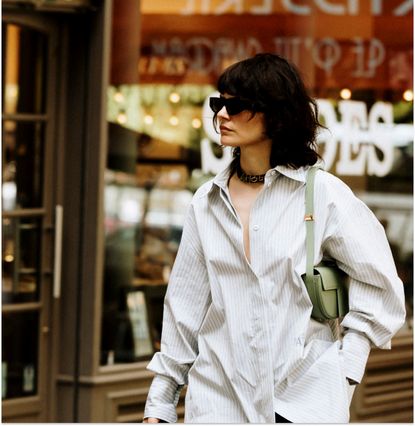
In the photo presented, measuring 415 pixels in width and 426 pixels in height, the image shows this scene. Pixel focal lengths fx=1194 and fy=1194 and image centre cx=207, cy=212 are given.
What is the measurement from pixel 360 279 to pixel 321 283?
16 centimetres

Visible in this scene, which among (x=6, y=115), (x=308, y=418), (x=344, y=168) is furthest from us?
(x=344, y=168)

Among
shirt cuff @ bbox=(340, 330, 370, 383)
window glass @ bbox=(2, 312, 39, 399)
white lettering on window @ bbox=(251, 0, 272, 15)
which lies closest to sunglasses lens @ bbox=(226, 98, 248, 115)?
shirt cuff @ bbox=(340, 330, 370, 383)

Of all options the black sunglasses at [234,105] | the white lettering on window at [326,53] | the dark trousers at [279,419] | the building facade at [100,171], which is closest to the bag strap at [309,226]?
the black sunglasses at [234,105]

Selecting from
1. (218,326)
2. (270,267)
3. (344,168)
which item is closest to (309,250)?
(270,267)

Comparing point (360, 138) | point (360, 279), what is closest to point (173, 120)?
point (360, 138)

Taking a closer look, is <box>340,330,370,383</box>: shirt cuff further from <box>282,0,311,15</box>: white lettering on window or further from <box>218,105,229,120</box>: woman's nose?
<box>282,0,311,15</box>: white lettering on window

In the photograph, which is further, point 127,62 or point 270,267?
point 127,62

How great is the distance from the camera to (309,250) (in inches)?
129

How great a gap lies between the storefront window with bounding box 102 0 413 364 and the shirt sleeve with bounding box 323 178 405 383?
3.41 m

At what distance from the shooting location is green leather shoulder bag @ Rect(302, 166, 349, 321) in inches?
127

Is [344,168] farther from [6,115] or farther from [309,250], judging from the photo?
[309,250]

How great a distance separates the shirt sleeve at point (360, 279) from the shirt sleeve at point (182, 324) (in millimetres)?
393

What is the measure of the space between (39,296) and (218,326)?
135 inches

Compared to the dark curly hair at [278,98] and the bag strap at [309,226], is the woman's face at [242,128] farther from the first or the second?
the bag strap at [309,226]
